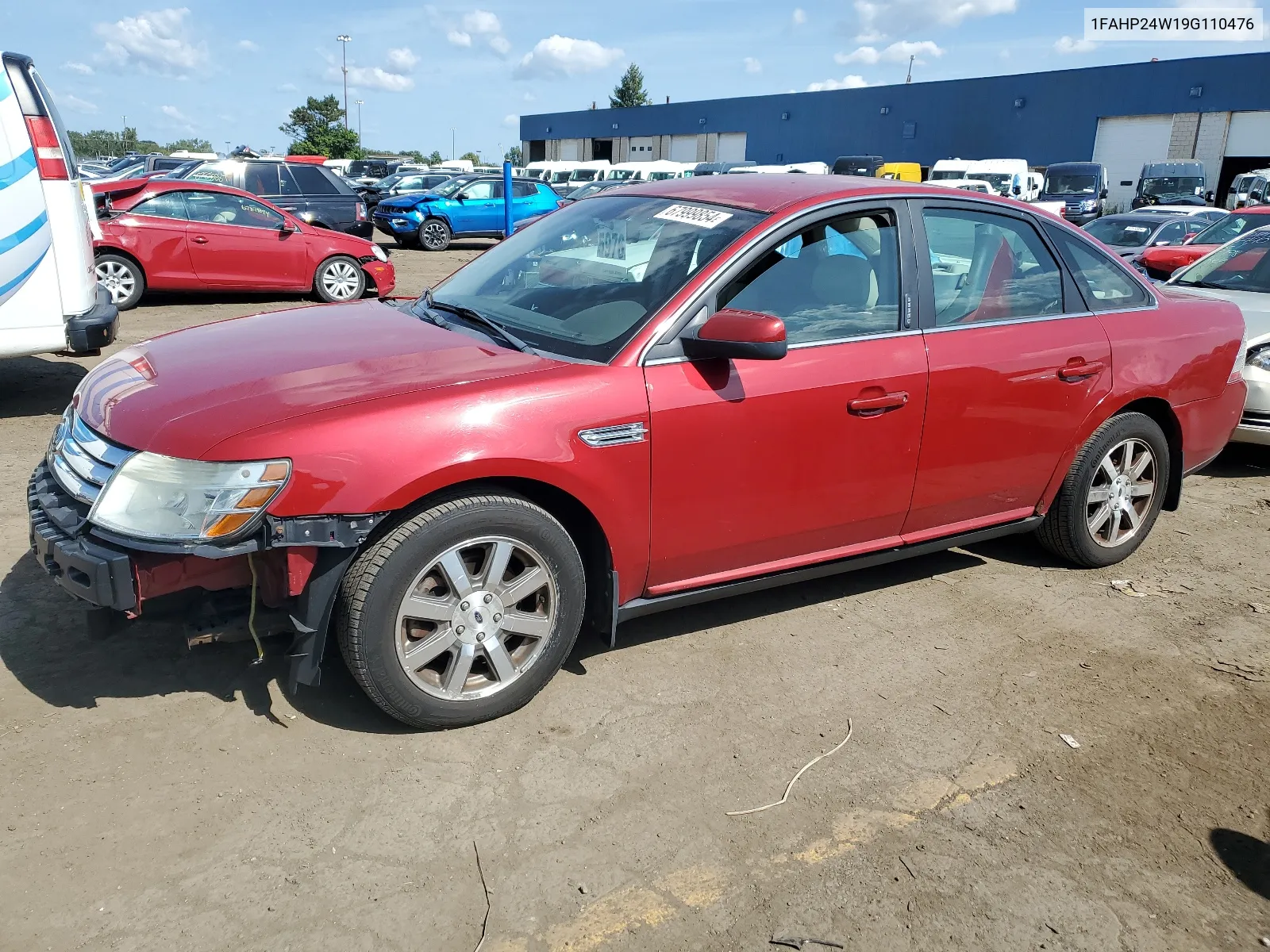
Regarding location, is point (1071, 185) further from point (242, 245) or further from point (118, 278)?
point (118, 278)

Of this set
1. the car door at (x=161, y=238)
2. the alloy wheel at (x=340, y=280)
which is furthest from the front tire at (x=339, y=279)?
the car door at (x=161, y=238)

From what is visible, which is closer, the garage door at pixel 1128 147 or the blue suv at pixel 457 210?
the blue suv at pixel 457 210

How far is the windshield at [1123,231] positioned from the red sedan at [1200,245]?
2851 millimetres

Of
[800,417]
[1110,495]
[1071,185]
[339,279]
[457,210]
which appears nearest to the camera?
[800,417]

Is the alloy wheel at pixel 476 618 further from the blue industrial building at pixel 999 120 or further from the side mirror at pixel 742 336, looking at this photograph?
the blue industrial building at pixel 999 120

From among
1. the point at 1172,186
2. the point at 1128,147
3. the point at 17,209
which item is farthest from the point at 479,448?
the point at 1128,147

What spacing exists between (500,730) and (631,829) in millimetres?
639

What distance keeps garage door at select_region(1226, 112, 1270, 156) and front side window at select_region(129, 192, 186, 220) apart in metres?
37.0

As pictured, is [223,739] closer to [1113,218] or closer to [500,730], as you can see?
[500,730]

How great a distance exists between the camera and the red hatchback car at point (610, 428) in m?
2.86

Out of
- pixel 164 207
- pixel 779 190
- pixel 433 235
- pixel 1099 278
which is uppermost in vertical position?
pixel 779 190

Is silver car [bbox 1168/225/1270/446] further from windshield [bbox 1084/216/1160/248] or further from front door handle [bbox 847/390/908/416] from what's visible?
windshield [bbox 1084/216/1160/248]

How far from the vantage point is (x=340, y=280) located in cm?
1261

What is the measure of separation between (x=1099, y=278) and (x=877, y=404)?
1.57 m
